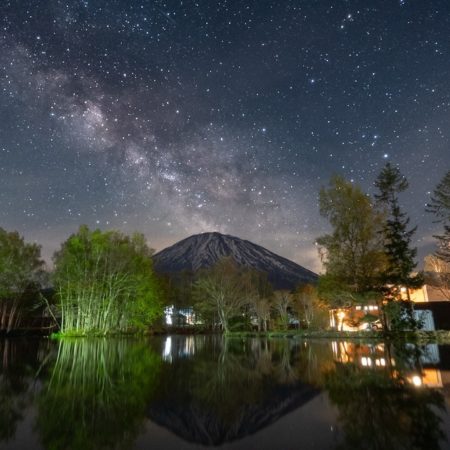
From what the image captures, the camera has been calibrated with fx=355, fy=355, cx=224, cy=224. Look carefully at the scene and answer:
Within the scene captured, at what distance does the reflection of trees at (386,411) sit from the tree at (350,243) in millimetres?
19728

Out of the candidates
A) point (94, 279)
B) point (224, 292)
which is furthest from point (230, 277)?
point (94, 279)

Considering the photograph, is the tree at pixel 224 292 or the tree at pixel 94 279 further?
the tree at pixel 224 292

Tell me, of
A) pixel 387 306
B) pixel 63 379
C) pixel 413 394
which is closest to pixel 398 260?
pixel 387 306

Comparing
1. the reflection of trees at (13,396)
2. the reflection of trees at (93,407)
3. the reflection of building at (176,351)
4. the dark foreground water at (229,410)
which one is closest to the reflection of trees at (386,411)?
the dark foreground water at (229,410)

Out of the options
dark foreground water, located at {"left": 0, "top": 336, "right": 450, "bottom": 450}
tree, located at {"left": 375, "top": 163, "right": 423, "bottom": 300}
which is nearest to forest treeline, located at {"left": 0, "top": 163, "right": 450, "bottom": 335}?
tree, located at {"left": 375, "top": 163, "right": 423, "bottom": 300}

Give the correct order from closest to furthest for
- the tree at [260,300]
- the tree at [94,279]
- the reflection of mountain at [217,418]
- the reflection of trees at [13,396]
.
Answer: the reflection of mountain at [217,418] < the reflection of trees at [13,396] < the tree at [94,279] < the tree at [260,300]

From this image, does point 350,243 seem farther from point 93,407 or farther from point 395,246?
point 93,407

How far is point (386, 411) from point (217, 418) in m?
2.83

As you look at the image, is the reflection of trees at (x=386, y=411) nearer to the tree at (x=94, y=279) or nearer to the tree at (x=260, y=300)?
the tree at (x=94, y=279)

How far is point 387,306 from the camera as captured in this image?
85.7 ft

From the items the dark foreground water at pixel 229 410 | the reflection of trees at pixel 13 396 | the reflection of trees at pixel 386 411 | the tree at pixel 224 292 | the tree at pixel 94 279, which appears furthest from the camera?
the tree at pixel 224 292

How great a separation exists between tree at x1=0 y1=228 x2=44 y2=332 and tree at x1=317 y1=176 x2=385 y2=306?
1390 inches

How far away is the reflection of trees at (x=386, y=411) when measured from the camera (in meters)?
4.61

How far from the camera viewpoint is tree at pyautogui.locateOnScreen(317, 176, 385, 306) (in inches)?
1115
